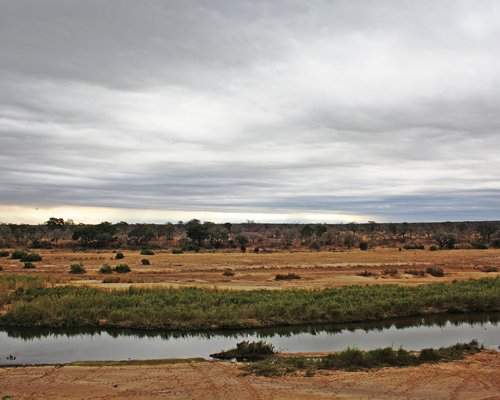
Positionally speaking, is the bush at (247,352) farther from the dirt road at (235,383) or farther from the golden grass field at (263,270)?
the golden grass field at (263,270)

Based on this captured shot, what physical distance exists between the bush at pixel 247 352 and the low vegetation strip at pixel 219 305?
171 inches

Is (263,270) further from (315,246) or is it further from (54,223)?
(54,223)

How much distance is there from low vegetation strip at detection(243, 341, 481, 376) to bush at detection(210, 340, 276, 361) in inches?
36.3

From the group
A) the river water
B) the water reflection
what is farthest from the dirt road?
the water reflection

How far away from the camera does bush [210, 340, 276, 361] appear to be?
16.3 metres

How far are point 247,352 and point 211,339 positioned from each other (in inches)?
141

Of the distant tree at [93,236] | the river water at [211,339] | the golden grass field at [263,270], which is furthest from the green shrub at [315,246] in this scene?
the river water at [211,339]

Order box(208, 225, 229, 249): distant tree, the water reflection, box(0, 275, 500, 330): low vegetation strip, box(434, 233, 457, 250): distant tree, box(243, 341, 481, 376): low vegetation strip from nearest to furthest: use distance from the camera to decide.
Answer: box(243, 341, 481, 376): low vegetation strip
the water reflection
box(0, 275, 500, 330): low vegetation strip
box(434, 233, 457, 250): distant tree
box(208, 225, 229, 249): distant tree

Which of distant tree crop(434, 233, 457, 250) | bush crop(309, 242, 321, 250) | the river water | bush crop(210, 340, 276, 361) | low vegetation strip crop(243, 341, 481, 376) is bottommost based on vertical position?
the river water

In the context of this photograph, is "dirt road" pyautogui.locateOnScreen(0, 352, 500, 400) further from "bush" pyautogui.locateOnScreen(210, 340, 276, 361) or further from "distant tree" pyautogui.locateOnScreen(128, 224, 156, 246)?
"distant tree" pyautogui.locateOnScreen(128, 224, 156, 246)

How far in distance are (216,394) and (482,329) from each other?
14.8 m

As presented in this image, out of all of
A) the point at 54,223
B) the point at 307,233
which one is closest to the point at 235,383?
the point at 307,233

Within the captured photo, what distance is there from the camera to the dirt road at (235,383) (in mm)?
11805

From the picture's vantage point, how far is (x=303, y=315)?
22.2m
